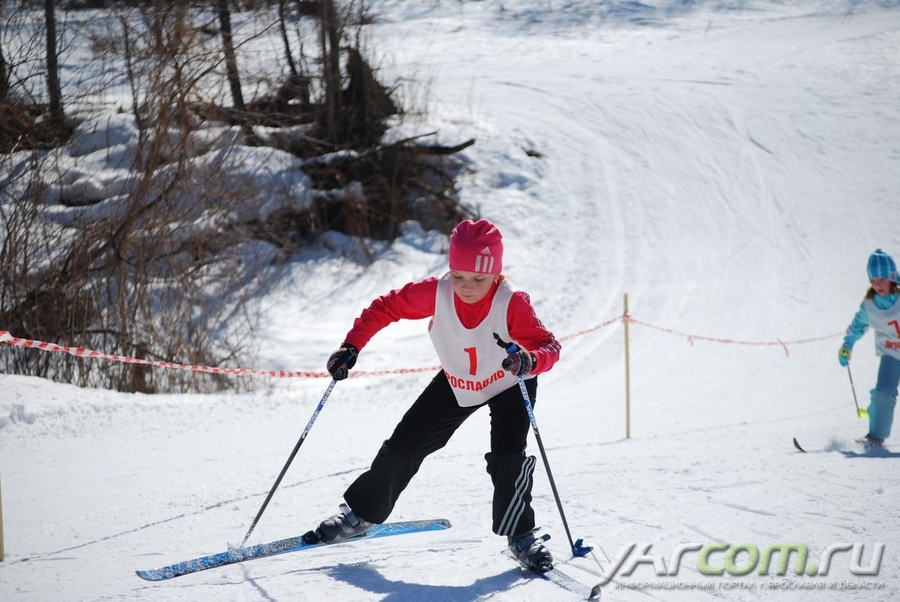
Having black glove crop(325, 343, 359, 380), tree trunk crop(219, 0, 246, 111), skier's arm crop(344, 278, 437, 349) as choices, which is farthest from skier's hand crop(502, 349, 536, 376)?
tree trunk crop(219, 0, 246, 111)

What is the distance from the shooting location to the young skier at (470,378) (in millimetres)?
3676

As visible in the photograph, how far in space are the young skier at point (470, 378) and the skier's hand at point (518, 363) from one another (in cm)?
2

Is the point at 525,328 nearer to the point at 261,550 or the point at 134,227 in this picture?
the point at 261,550

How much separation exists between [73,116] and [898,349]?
9.14 meters

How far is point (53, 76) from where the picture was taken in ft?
29.3

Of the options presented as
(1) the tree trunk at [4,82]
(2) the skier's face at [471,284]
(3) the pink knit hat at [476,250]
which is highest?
(1) the tree trunk at [4,82]

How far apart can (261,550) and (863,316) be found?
5.42m

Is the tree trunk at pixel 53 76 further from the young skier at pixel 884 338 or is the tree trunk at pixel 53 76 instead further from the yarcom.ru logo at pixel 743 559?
the young skier at pixel 884 338

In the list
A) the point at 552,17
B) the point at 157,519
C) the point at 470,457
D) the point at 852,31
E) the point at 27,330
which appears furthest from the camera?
the point at 552,17

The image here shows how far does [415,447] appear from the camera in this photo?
3.83 metres

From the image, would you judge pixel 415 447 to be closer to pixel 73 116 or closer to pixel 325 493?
pixel 325 493

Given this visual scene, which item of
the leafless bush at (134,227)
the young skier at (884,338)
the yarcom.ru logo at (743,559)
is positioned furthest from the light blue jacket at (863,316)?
the leafless bush at (134,227)

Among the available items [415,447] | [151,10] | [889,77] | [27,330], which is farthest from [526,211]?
[415,447]

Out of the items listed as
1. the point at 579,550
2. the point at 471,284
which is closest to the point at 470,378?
the point at 471,284
